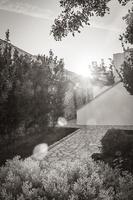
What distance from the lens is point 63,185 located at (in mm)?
5625

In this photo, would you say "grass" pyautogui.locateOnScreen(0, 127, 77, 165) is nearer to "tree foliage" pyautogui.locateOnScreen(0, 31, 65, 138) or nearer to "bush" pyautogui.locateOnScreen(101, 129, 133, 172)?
"tree foliage" pyautogui.locateOnScreen(0, 31, 65, 138)

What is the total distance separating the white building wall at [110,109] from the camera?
72.6ft

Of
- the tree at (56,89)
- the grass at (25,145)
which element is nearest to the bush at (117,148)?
the grass at (25,145)

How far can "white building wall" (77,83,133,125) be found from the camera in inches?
871

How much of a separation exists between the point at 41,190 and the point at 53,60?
12.5 m

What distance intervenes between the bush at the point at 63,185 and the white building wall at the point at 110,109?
51.9 ft

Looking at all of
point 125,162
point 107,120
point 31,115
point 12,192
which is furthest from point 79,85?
point 12,192

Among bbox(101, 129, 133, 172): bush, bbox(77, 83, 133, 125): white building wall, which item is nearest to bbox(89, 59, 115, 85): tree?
bbox(77, 83, 133, 125): white building wall

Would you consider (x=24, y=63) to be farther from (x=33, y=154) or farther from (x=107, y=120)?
(x=107, y=120)

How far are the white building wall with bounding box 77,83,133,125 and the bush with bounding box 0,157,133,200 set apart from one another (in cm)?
1583

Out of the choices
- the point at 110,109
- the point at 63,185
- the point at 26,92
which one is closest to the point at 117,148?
the point at 63,185

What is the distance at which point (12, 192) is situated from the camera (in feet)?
18.9

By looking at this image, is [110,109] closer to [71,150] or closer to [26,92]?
[71,150]

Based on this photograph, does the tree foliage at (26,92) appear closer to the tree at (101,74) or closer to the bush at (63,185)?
the bush at (63,185)
